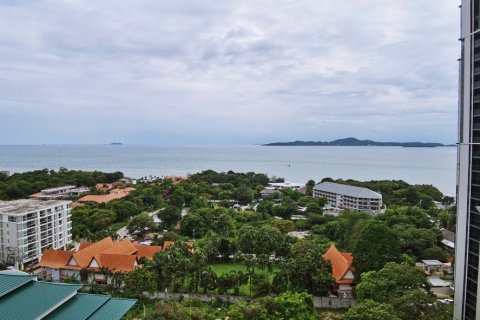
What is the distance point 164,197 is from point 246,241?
41918 mm

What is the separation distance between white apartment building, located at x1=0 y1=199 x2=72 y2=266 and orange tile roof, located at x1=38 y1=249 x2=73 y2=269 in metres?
3.84

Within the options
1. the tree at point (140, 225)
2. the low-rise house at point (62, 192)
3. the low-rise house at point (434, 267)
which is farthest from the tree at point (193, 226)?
the low-rise house at point (62, 192)

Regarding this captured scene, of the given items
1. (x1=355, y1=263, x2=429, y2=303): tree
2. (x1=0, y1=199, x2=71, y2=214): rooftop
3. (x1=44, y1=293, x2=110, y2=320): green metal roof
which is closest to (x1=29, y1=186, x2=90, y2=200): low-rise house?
(x1=0, y1=199, x2=71, y2=214): rooftop

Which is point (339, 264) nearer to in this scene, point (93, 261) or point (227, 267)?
point (227, 267)

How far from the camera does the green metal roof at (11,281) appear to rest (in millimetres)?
14391

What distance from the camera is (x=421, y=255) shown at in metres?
34.9

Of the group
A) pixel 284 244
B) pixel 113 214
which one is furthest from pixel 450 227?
pixel 113 214

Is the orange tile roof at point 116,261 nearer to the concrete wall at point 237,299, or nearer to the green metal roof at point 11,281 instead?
the concrete wall at point 237,299

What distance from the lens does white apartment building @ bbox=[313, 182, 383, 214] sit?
6169 centimetres

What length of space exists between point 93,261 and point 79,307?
46.5 ft

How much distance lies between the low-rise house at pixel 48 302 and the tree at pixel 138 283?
697 centimetres

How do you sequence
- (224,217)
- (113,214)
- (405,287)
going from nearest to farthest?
(405,287) → (224,217) → (113,214)

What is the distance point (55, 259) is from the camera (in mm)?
30703

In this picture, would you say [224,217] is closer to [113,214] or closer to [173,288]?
[113,214]
